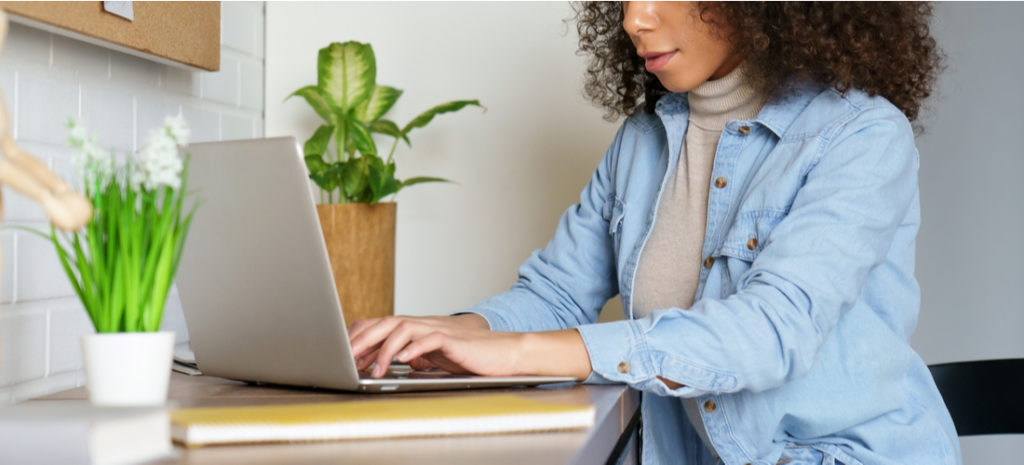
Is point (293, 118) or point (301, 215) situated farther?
point (293, 118)

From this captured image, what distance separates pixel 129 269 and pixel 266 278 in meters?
0.26

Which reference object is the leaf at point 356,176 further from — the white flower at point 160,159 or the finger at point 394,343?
the white flower at point 160,159

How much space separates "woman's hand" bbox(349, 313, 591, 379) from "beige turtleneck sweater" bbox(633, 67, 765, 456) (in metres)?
0.34

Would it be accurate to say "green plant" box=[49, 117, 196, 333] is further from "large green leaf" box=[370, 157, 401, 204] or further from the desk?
"large green leaf" box=[370, 157, 401, 204]

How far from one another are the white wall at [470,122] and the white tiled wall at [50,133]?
0.42m

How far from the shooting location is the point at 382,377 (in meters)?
0.96

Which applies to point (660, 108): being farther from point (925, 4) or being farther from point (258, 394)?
point (258, 394)

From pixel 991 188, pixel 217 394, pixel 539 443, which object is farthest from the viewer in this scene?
pixel 991 188

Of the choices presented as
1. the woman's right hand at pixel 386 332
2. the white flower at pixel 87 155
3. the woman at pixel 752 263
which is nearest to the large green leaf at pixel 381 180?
the woman at pixel 752 263

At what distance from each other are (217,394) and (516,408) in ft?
1.14

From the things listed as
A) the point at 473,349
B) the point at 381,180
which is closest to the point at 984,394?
the point at 473,349

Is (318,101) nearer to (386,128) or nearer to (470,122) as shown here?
(386,128)

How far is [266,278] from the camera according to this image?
864 mm

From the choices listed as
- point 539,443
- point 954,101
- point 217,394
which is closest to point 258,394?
point 217,394
